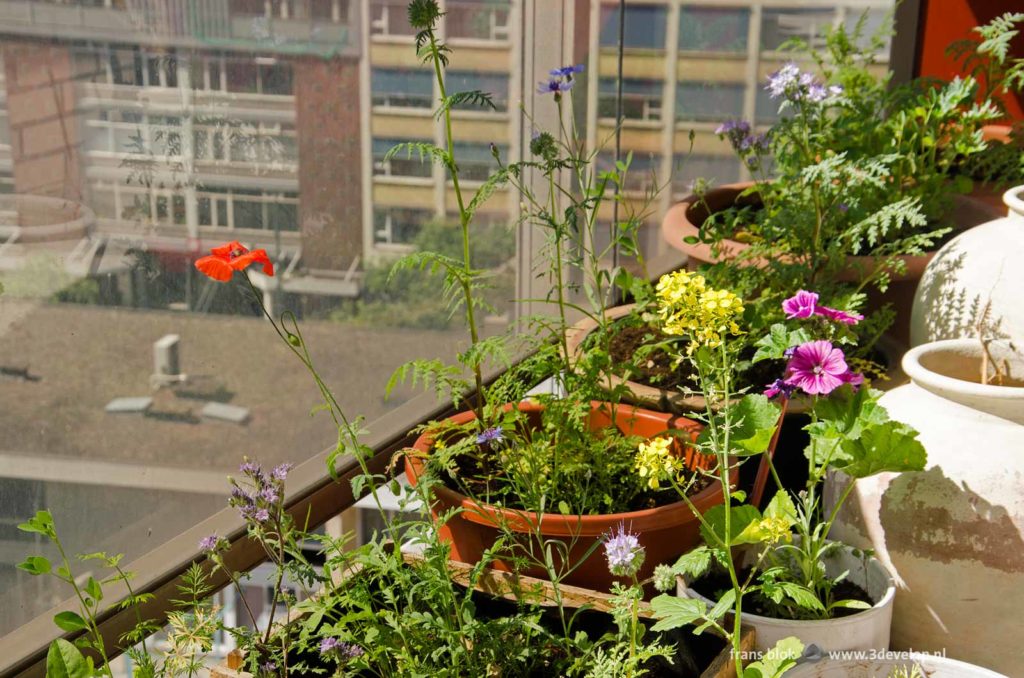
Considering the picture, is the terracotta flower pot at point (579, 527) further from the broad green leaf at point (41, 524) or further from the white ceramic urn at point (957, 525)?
the broad green leaf at point (41, 524)

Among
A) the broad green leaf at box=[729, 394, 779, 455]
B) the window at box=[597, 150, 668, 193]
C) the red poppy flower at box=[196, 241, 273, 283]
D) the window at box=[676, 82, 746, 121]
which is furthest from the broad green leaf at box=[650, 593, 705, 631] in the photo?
the window at box=[676, 82, 746, 121]

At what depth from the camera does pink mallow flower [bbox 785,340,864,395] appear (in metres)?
1.30

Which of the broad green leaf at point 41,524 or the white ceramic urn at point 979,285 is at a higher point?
the white ceramic urn at point 979,285

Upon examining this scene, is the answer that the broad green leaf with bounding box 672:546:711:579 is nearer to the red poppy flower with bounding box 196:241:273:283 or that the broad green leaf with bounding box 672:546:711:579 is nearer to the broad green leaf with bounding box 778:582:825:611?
the broad green leaf with bounding box 778:582:825:611

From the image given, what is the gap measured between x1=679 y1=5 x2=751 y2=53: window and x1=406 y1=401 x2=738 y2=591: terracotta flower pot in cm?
212

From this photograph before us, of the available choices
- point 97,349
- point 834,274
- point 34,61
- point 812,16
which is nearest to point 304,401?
point 97,349

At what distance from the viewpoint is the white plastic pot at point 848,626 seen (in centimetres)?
130

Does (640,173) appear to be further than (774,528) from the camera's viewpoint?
Yes

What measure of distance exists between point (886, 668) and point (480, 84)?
1354 millimetres

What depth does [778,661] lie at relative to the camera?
1.16 meters

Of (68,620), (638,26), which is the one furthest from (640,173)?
(68,620)

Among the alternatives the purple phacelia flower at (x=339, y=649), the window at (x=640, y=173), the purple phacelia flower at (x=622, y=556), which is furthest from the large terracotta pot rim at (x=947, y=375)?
the window at (x=640, y=173)

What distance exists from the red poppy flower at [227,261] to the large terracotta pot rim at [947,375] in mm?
882

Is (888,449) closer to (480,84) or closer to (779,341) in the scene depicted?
(779,341)
